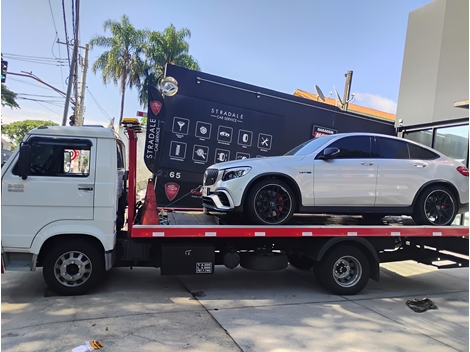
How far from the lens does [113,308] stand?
4637mm

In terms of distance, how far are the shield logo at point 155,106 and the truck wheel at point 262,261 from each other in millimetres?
4289

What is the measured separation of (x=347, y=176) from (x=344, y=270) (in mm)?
1500

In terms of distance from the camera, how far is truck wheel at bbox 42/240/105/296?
4.86 m

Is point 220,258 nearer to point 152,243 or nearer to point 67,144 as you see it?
point 152,243

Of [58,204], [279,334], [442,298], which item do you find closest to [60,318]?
[58,204]

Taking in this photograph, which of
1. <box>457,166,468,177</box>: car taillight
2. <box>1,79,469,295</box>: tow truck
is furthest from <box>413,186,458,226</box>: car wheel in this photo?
<box>457,166,468,177</box>: car taillight

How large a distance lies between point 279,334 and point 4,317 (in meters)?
3.16

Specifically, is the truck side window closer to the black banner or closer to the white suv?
the white suv

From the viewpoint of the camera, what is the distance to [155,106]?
8.43m

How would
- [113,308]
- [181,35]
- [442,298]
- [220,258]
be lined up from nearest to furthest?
1. [113,308]
2. [220,258]
3. [442,298]
4. [181,35]

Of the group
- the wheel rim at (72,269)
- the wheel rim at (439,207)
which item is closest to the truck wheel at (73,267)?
the wheel rim at (72,269)

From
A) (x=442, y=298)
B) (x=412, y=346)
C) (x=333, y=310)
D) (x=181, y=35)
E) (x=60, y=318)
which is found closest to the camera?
(x=412, y=346)

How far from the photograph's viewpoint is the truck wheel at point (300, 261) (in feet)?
20.0

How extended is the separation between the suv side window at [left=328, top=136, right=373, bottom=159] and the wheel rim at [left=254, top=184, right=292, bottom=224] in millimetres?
1080
